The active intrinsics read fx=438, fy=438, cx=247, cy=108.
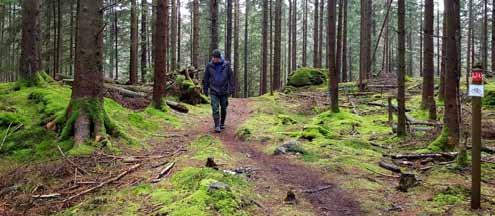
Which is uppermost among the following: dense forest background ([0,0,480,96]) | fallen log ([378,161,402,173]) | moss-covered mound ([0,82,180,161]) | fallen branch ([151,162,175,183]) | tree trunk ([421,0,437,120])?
dense forest background ([0,0,480,96])

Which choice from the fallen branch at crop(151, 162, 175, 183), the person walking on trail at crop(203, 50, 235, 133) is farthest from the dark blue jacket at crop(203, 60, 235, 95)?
the fallen branch at crop(151, 162, 175, 183)

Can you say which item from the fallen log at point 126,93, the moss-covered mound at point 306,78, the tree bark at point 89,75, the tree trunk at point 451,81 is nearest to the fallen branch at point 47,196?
the tree bark at point 89,75

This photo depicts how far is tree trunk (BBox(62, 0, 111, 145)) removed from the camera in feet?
26.4

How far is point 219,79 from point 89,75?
3333 mm

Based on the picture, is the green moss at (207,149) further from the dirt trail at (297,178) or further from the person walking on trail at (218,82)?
the person walking on trail at (218,82)

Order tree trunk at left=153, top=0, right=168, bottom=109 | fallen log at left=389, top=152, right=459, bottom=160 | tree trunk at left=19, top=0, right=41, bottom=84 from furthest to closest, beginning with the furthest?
1. tree trunk at left=153, top=0, right=168, bottom=109
2. tree trunk at left=19, top=0, right=41, bottom=84
3. fallen log at left=389, top=152, right=459, bottom=160

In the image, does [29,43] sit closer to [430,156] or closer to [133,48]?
[133,48]

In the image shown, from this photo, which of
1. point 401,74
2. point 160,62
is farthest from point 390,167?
point 160,62

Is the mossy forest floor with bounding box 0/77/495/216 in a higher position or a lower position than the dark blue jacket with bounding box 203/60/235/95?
lower

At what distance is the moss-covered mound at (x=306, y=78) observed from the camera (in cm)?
2831

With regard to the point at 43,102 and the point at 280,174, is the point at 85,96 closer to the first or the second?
the point at 43,102

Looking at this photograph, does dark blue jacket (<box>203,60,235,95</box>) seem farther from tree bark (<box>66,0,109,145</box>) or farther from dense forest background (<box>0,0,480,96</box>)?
dense forest background (<box>0,0,480,96</box>)

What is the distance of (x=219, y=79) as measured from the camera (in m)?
10.7

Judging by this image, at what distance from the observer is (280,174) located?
6.85 metres
